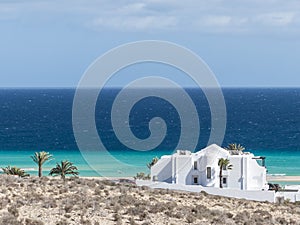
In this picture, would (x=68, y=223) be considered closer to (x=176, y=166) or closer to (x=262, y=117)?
(x=176, y=166)

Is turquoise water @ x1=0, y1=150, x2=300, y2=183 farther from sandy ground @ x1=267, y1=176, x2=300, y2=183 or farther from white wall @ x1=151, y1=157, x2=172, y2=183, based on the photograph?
white wall @ x1=151, y1=157, x2=172, y2=183

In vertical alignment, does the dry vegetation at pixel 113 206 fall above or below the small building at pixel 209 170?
below

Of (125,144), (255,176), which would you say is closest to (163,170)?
(255,176)

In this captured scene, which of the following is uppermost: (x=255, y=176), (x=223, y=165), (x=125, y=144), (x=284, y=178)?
(x=125, y=144)

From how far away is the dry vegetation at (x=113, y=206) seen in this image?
3041cm

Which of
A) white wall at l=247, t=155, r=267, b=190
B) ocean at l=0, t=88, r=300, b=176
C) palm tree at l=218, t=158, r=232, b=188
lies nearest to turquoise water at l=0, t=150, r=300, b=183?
ocean at l=0, t=88, r=300, b=176

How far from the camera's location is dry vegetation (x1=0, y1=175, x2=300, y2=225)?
1197 inches

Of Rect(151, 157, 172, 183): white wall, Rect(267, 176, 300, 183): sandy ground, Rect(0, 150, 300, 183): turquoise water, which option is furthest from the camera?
Rect(0, 150, 300, 183): turquoise water

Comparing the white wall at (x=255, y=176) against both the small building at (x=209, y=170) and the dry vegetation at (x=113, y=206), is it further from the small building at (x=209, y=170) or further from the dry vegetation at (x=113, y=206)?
the dry vegetation at (x=113, y=206)

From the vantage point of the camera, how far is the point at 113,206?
32.2 m

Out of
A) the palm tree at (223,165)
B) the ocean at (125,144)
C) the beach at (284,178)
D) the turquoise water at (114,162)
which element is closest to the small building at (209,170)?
the palm tree at (223,165)

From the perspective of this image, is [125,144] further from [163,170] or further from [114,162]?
[163,170]

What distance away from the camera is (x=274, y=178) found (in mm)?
76312

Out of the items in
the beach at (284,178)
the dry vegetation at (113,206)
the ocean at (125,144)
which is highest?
the ocean at (125,144)
